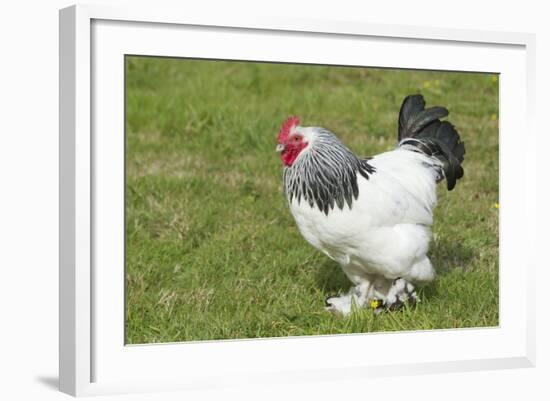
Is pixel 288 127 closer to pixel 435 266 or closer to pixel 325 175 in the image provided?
pixel 325 175

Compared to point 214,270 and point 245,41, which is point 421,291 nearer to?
point 214,270

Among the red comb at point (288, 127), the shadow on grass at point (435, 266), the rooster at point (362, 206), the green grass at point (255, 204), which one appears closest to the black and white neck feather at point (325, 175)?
the rooster at point (362, 206)

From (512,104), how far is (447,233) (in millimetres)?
1336

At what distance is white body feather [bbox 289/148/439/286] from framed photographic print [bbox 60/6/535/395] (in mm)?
10

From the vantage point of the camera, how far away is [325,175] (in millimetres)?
4152

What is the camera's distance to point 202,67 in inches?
331

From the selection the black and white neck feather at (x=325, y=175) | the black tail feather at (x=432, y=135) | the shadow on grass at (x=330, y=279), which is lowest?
the shadow on grass at (x=330, y=279)

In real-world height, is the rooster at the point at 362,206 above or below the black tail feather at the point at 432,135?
below

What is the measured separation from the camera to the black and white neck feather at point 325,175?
163 inches

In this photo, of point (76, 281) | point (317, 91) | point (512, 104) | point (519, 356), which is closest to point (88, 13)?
point (76, 281)

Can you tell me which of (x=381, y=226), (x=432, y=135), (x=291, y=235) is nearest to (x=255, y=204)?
(x=291, y=235)

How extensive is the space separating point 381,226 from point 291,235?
57.5 inches

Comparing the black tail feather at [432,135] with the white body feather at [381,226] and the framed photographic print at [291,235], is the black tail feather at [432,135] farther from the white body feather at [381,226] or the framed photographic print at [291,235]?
the white body feather at [381,226]

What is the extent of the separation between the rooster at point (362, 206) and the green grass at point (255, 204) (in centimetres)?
30
